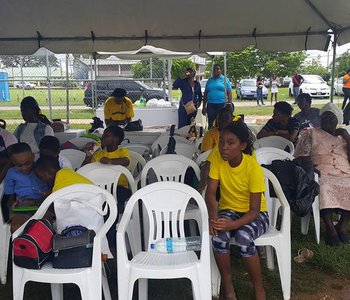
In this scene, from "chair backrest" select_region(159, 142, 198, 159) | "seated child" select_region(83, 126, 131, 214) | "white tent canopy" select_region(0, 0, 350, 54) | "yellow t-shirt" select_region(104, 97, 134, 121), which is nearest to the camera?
"seated child" select_region(83, 126, 131, 214)

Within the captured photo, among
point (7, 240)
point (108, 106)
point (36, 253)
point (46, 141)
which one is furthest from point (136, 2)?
point (36, 253)

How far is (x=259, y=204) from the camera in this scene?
2975mm

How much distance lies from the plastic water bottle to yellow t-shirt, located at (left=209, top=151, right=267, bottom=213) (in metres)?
0.41

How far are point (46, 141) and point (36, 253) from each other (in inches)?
57.8

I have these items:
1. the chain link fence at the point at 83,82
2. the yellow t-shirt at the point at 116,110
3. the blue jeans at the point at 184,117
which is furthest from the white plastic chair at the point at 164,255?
the chain link fence at the point at 83,82

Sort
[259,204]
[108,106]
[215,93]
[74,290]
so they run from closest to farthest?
[259,204] → [74,290] → [108,106] → [215,93]

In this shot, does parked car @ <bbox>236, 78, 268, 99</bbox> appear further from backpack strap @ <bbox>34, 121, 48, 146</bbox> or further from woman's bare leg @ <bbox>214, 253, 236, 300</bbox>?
woman's bare leg @ <bbox>214, 253, 236, 300</bbox>

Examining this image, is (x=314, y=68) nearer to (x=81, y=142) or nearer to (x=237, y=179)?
(x=81, y=142)

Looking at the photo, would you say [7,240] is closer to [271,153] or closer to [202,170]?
[202,170]

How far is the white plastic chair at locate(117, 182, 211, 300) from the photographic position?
2.54 meters

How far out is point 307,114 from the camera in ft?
20.8

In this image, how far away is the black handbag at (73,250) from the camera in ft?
8.27

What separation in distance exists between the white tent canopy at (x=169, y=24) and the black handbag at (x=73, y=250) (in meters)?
4.10

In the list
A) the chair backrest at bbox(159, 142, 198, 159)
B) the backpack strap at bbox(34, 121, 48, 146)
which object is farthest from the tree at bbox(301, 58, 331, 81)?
the backpack strap at bbox(34, 121, 48, 146)
